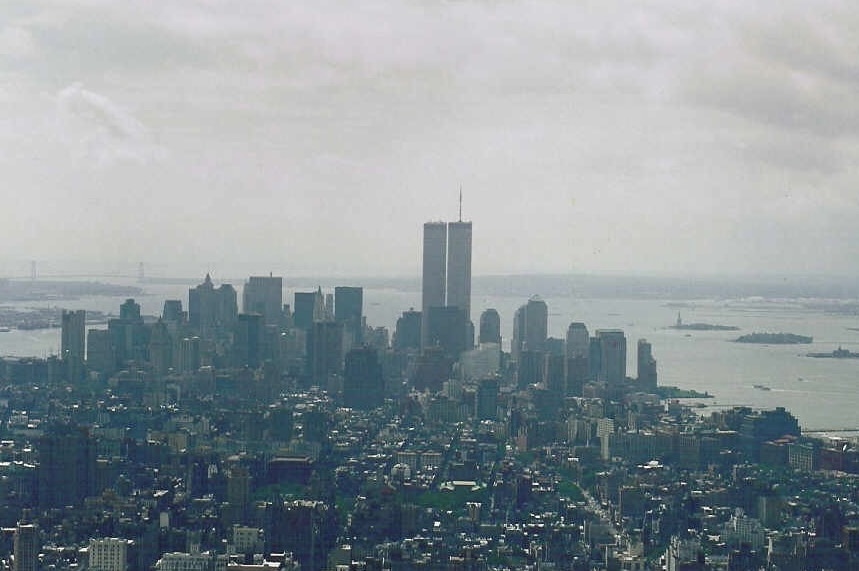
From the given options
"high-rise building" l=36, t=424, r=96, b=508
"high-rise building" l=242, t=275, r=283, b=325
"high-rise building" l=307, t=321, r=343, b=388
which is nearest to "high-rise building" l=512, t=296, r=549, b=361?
"high-rise building" l=307, t=321, r=343, b=388

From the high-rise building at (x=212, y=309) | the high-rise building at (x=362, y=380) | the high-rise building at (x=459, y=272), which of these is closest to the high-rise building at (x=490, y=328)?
the high-rise building at (x=459, y=272)

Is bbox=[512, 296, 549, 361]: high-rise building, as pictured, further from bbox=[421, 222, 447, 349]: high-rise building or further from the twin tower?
bbox=[421, 222, 447, 349]: high-rise building

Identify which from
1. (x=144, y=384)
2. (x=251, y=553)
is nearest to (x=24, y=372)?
(x=144, y=384)

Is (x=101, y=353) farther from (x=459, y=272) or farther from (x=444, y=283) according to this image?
(x=444, y=283)

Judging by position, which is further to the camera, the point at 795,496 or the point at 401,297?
the point at 401,297

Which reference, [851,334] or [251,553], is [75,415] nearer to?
[251,553]

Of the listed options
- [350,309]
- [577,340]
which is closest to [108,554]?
[577,340]

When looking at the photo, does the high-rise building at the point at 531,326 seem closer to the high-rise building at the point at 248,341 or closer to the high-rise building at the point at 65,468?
the high-rise building at the point at 248,341
